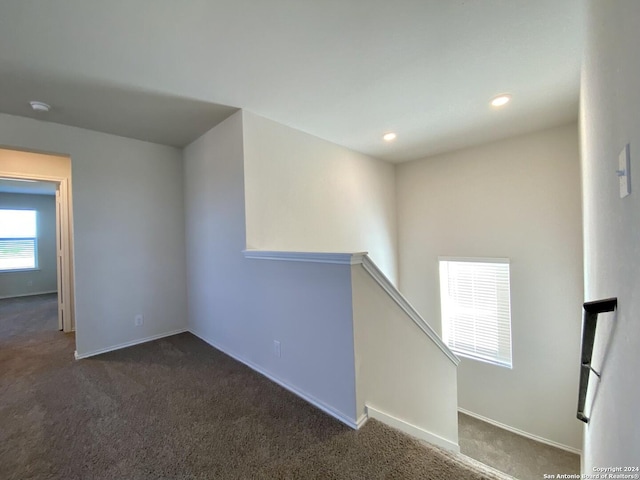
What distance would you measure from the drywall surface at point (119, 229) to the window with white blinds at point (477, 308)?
3.75m

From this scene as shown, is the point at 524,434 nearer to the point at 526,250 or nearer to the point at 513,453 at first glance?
the point at 513,453

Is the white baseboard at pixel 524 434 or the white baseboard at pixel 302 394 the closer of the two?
the white baseboard at pixel 302 394

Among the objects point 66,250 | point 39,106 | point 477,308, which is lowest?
point 477,308

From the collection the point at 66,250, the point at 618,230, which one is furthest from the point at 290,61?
the point at 66,250

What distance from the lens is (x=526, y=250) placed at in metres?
3.46

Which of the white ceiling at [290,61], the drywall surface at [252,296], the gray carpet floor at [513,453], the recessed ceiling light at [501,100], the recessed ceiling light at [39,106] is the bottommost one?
the gray carpet floor at [513,453]

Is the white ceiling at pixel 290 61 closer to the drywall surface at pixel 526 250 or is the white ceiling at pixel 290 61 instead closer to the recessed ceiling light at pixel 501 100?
the recessed ceiling light at pixel 501 100

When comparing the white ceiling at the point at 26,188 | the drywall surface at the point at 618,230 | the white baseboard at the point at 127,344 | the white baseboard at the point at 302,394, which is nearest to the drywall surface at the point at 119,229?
the white baseboard at the point at 127,344

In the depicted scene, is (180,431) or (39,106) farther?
(39,106)

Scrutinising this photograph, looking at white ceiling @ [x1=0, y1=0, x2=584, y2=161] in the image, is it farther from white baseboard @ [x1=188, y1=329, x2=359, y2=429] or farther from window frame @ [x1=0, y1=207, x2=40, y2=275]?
window frame @ [x1=0, y1=207, x2=40, y2=275]

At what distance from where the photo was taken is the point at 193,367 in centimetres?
261

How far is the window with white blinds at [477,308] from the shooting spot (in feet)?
12.1

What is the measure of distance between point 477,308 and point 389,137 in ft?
8.75

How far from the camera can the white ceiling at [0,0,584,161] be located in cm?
149
